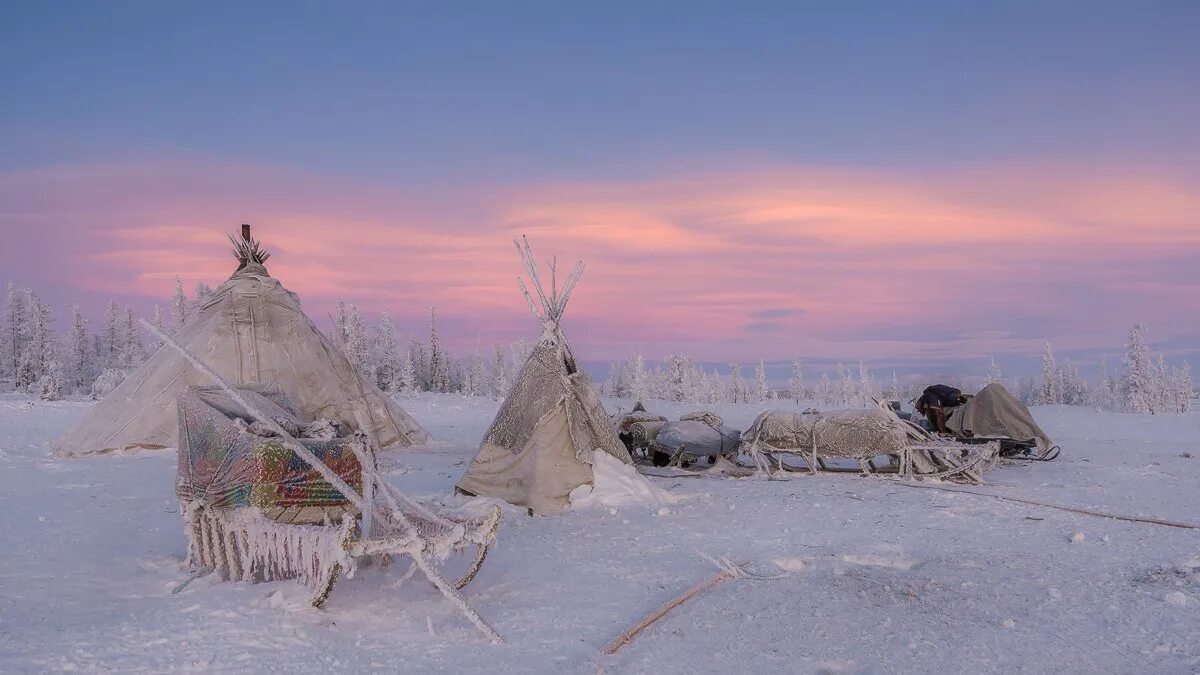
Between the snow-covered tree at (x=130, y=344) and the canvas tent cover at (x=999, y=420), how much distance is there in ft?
177

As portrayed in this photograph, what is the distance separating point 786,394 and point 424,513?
90.5 m

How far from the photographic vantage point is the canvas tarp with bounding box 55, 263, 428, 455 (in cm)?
1602

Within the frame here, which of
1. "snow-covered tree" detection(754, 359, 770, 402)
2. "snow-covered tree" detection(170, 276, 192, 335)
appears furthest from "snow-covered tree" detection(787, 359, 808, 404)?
"snow-covered tree" detection(170, 276, 192, 335)

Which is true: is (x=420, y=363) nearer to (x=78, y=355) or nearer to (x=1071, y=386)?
(x=78, y=355)

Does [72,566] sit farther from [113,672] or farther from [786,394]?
[786,394]

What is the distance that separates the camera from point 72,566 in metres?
7.36

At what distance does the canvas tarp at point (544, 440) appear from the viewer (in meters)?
11.4

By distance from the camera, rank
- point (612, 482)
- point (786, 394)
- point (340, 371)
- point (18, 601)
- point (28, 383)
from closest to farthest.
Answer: point (18, 601)
point (612, 482)
point (340, 371)
point (28, 383)
point (786, 394)

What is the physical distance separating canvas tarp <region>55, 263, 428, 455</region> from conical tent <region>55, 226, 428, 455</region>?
2 cm

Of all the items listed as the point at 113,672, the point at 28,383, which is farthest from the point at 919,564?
the point at 28,383

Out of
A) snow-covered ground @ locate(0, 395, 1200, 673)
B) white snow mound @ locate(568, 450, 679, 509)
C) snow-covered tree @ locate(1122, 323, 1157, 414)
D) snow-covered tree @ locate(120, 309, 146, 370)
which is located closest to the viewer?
snow-covered ground @ locate(0, 395, 1200, 673)

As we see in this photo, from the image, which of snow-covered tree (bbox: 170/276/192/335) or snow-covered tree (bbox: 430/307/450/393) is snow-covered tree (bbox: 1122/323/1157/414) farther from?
snow-covered tree (bbox: 170/276/192/335)

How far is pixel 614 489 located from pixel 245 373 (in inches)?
351

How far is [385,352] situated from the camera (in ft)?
194
